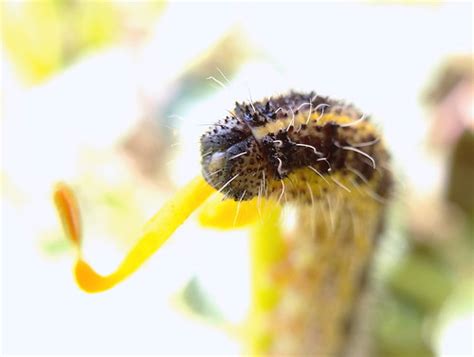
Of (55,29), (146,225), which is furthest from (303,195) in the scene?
(55,29)

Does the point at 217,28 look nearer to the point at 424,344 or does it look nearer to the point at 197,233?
the point at 197,233

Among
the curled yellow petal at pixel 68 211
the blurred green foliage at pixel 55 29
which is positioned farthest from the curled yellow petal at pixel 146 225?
the blurred green foliage at pixel 55 29

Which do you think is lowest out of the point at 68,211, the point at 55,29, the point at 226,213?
the point at 68,211

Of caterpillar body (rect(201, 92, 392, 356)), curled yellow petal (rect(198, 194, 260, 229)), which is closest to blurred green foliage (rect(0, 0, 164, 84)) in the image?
caterpillar body (rect(201, 92, 392, 356))

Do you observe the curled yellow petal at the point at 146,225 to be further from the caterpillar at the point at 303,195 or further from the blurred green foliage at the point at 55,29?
the blurred green foliage at the point at 55,29

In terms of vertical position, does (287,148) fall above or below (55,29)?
below

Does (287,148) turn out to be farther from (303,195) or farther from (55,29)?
(55,29)
